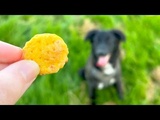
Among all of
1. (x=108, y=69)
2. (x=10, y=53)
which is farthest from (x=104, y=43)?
(x=10, y=53)

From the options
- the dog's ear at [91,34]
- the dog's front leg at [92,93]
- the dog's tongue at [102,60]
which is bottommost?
the dog's front leg at [92,93]

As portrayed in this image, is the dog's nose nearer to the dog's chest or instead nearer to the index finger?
the dog's chest

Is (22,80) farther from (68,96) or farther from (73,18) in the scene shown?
(73,18)

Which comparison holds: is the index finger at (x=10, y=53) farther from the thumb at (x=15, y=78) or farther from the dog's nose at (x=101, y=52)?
the dog's nose at (x=101, y=52)

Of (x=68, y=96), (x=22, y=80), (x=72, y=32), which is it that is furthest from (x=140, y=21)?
(x=22, y=80)

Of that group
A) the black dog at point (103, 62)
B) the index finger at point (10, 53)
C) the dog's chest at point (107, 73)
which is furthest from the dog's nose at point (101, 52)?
the index finger at point (10, 53)

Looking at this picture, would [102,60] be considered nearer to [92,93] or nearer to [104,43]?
[104,43]
